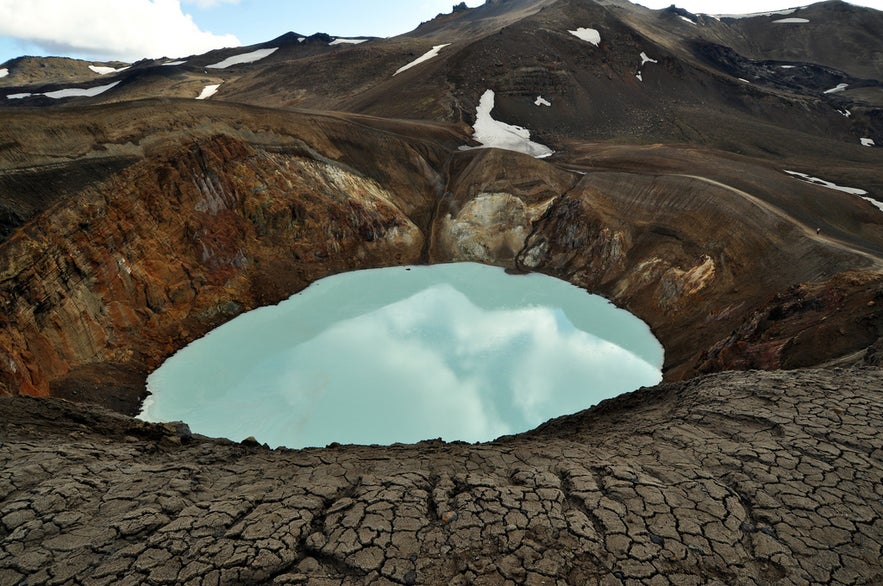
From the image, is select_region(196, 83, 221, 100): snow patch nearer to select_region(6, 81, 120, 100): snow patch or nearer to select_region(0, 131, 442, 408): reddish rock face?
select_region(6, 81, 120, 100): snow patch

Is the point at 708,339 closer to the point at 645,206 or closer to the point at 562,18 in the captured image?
the point at 645,206

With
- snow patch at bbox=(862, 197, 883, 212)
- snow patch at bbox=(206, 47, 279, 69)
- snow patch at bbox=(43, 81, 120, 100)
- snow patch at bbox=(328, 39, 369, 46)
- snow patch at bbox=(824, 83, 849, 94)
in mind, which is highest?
snow patch at bbox=(328, 39, 369, 46)

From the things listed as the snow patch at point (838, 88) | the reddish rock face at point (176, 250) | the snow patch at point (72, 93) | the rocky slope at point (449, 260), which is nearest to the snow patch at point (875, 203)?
the rocky slope at point (449, 260)

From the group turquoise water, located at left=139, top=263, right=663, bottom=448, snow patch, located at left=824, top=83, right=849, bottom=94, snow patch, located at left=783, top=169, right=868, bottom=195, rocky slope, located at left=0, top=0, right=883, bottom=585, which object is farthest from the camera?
snow patch, located at left=824, top=83, right=849, bottom=94

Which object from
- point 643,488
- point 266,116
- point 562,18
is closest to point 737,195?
point 643,488

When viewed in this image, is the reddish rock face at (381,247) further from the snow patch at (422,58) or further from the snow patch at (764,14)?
the snow patch at (764,14)

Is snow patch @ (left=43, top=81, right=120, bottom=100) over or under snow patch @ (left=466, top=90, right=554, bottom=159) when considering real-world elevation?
over

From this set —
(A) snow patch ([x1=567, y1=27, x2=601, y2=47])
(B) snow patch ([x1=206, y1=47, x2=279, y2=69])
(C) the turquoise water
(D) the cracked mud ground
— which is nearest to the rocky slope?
(D) the cracked mud ground
